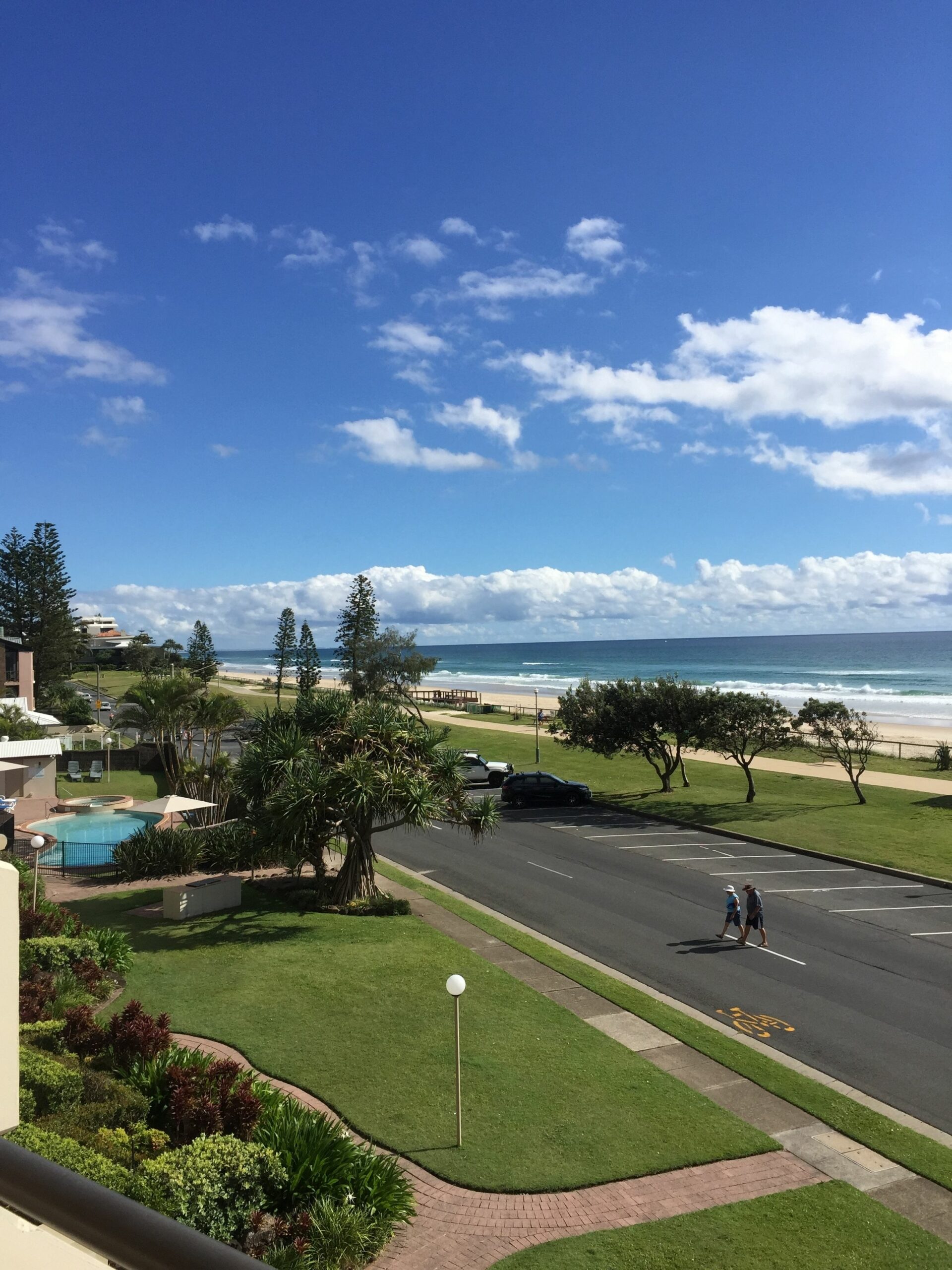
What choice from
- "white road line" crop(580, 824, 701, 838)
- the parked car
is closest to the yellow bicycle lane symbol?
"white road line" crop(580, 824, 701, 838)

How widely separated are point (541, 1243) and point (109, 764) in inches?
1459

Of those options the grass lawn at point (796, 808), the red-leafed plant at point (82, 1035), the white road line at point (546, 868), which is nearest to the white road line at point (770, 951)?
the white road line at point (546, 868)

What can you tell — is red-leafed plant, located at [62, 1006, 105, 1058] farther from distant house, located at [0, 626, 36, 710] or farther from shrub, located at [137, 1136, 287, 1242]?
distant house, located at [0, 626, 36, 710]

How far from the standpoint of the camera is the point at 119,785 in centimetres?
3819

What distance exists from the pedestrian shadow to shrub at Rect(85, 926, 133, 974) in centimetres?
1051

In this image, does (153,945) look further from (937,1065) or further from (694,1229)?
(937,1065)

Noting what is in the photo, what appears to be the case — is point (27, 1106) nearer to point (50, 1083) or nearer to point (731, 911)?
point (50, 1083)

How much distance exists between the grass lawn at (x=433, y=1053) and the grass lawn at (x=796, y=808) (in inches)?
631

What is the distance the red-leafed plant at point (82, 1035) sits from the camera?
1101 cm

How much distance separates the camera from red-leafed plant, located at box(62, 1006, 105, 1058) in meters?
11.0

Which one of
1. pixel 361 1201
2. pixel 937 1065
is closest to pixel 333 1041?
pixel 361 1201

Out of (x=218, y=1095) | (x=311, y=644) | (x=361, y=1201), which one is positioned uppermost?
(x=311, y=644)

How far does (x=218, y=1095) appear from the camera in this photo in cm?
936

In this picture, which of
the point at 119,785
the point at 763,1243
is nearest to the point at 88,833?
the point at 119,785
